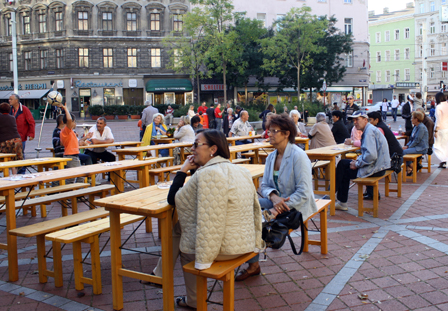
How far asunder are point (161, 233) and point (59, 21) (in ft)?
143

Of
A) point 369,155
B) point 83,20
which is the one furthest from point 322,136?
point 83,20

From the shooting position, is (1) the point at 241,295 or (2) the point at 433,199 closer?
(1) the point at 241,295

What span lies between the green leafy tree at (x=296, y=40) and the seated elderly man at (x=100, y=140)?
89.9 feet

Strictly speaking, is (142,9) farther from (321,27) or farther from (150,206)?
(150,206)

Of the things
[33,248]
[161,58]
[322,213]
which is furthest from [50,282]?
[161,58]

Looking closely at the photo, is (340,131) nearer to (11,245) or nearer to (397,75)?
(11,245)

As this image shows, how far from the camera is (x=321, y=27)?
35031 mm

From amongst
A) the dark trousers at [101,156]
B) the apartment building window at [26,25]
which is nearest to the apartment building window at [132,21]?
the apartment building window at [26,25]

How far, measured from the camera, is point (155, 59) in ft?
140

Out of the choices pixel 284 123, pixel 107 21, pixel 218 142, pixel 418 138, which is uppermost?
pixel 107 21

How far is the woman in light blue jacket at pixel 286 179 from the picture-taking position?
13.7 feet

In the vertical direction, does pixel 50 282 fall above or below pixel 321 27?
below

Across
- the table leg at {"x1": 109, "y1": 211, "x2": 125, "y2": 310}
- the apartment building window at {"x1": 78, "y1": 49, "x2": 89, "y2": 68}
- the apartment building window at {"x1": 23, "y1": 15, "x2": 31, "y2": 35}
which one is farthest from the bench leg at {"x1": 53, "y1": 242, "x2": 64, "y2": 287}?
the apartment building window at {"x1": 23, "y1": 15, "x2": 31, "y2": 35}

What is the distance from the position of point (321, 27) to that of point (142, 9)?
17657 millimetres
